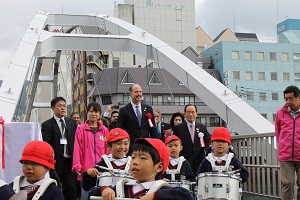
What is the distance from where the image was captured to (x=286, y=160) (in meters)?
5.87

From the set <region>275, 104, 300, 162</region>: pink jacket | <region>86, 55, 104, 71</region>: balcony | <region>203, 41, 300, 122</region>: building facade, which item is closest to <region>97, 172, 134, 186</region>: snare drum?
<region>275, 104, 300, 162</region>: pink jacket

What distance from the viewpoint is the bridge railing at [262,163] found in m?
6.80

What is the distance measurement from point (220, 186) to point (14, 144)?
7.57ft

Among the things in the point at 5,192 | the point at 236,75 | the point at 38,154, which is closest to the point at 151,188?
the point at 5,192

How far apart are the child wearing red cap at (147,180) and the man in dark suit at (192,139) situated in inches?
161

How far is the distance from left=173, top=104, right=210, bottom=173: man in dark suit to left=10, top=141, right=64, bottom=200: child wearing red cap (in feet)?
12.5

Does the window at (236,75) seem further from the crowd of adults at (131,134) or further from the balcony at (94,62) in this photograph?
the crowd of adults at (131,134)

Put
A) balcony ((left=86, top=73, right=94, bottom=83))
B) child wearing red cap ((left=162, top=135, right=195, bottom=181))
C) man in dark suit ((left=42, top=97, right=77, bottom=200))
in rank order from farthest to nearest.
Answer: balcony ((left=86, top=73, right=94, bottom=83)) < man in dark suit ((left=42, top=97, right=77, bottom=200)) < child wearing red cap ((left=162, top=135, right=195, bottom=181))

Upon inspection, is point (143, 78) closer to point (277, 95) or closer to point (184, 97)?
point (184, 97)

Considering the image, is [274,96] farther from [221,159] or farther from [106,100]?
[221,159]

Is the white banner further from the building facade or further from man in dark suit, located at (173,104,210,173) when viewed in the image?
the building facade

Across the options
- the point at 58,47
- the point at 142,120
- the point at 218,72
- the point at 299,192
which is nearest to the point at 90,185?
the point at 142,120

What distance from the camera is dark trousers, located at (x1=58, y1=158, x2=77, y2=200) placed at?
240 inches

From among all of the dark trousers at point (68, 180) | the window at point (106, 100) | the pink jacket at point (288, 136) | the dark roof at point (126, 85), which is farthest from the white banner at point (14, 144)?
the window at point (106, 100)
